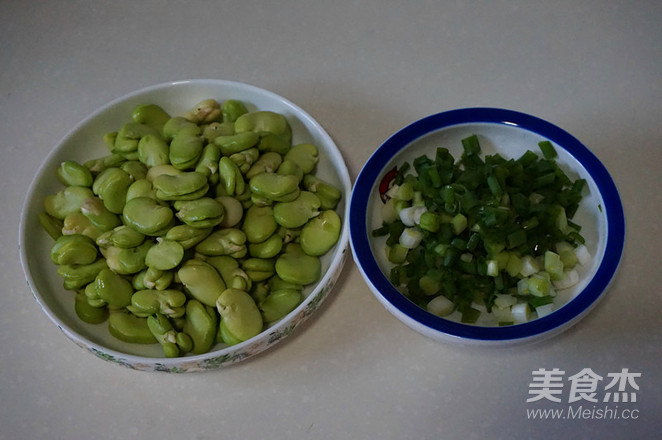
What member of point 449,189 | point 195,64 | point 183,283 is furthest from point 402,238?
point 195,64

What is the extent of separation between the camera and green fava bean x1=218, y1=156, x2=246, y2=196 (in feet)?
3.85

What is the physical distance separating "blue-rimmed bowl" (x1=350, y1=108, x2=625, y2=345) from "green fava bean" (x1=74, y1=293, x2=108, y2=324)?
51cm

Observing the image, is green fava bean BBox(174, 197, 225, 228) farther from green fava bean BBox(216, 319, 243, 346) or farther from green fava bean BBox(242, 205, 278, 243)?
green fava bean BBox(216, 319, 243, 346)

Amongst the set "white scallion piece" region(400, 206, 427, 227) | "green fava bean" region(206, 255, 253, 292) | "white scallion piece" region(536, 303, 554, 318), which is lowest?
"green fava bean" region(206, 255, 253, 292)

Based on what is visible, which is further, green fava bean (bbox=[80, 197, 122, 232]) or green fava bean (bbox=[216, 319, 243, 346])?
green fava bean (bbox=[80, 197, 122, 232])

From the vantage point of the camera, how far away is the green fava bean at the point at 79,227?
1.21 meters

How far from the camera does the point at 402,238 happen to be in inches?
45.4

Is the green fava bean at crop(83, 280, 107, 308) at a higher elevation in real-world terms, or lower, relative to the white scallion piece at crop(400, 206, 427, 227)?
lower

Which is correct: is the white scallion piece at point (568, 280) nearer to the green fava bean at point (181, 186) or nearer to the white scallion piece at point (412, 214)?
the white scallion piece at point (412, 214)

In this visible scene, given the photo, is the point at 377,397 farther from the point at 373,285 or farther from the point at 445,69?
the point at 445,69

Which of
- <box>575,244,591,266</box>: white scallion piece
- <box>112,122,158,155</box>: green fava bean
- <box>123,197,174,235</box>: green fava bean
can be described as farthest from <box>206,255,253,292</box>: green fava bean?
<box>575,244,591,266</box>: white scallion piece

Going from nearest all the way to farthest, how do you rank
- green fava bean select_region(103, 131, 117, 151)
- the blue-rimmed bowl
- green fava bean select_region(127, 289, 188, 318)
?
the blue-rimmed bowl → green fava bean select_region(127, 289, 188, 318) → green fava bean select_region(103, 131, 117, 151)

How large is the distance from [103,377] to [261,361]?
324 mm

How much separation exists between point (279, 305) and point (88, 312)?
0.37 m
